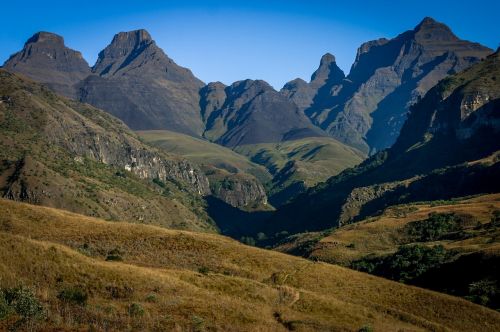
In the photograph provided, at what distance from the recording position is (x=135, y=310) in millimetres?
37938

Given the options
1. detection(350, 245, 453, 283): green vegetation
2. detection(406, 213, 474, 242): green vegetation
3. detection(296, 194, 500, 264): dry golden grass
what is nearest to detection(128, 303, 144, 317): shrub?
detection(350, 245, 453, 283): green vegetation

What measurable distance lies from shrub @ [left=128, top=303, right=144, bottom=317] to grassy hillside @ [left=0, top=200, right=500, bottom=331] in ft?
0.24

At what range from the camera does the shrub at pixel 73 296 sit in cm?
3916

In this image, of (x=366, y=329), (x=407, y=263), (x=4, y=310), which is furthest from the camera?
(x=407, y=263)

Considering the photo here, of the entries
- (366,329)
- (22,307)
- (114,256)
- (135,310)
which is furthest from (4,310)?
(366,329)

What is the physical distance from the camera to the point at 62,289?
137 feet

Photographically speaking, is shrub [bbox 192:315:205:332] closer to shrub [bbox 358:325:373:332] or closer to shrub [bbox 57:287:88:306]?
shrub [bbox 57:287:88:306]

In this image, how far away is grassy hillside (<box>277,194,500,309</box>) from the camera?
101 m

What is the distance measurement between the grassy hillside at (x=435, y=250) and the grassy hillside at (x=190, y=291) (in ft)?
116

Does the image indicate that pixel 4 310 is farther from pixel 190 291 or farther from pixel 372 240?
pixel 372 240

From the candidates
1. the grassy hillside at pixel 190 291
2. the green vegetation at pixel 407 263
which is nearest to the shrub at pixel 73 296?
the grassy hillside at pixel 190 291

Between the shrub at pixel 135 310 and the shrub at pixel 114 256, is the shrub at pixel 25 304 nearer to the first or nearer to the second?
the shrub at pixel 135 310

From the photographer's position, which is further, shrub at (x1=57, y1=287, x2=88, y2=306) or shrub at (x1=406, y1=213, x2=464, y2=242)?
shrub at (x1=406, y1=213, x2=464, y2=242)

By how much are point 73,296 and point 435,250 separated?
109141mm
